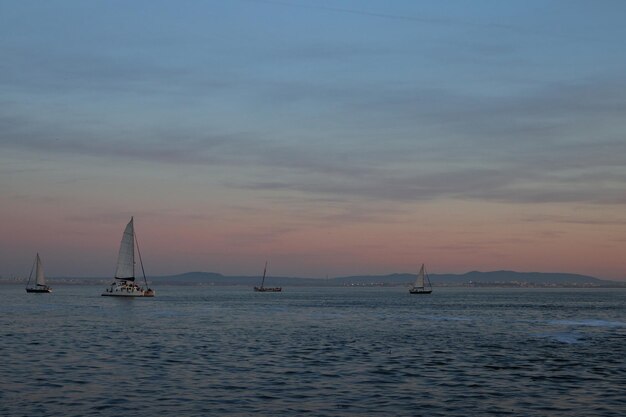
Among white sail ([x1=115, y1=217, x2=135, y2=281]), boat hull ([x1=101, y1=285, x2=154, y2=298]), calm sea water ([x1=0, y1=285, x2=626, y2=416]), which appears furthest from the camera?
boat hull ([x1=101, y1=285, x2=154, y2=298])

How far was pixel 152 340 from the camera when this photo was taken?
6625 cm

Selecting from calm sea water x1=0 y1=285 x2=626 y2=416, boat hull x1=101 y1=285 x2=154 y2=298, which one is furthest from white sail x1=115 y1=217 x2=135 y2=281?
calm sea water x1=0 y1=285 x2=626 y2=416

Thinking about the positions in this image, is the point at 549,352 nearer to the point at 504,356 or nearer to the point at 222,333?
the point at 504,356

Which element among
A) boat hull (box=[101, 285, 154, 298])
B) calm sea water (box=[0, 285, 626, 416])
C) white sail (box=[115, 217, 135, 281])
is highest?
white sail (box=[115, 217, 135, 281])

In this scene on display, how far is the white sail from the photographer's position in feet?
582

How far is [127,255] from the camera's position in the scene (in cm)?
17838

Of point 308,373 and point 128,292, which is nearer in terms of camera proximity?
point 308,373

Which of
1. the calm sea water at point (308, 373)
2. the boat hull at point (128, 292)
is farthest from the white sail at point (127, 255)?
the calm sea water at point (308, 373)

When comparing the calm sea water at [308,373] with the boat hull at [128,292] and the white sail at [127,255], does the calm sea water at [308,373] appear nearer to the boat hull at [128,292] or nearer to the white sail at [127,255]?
the white sail at [127,255]

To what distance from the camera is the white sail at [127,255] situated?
177 metres

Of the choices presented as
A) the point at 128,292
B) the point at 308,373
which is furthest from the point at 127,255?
the point at 308,373

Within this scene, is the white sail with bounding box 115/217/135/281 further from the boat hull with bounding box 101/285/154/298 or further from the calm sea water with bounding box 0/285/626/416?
the calm sea water with bounding box 0/285/626/416

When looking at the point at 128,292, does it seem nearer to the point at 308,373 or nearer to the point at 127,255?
the point at 127,255

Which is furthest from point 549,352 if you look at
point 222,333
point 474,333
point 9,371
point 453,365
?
point 9,371
